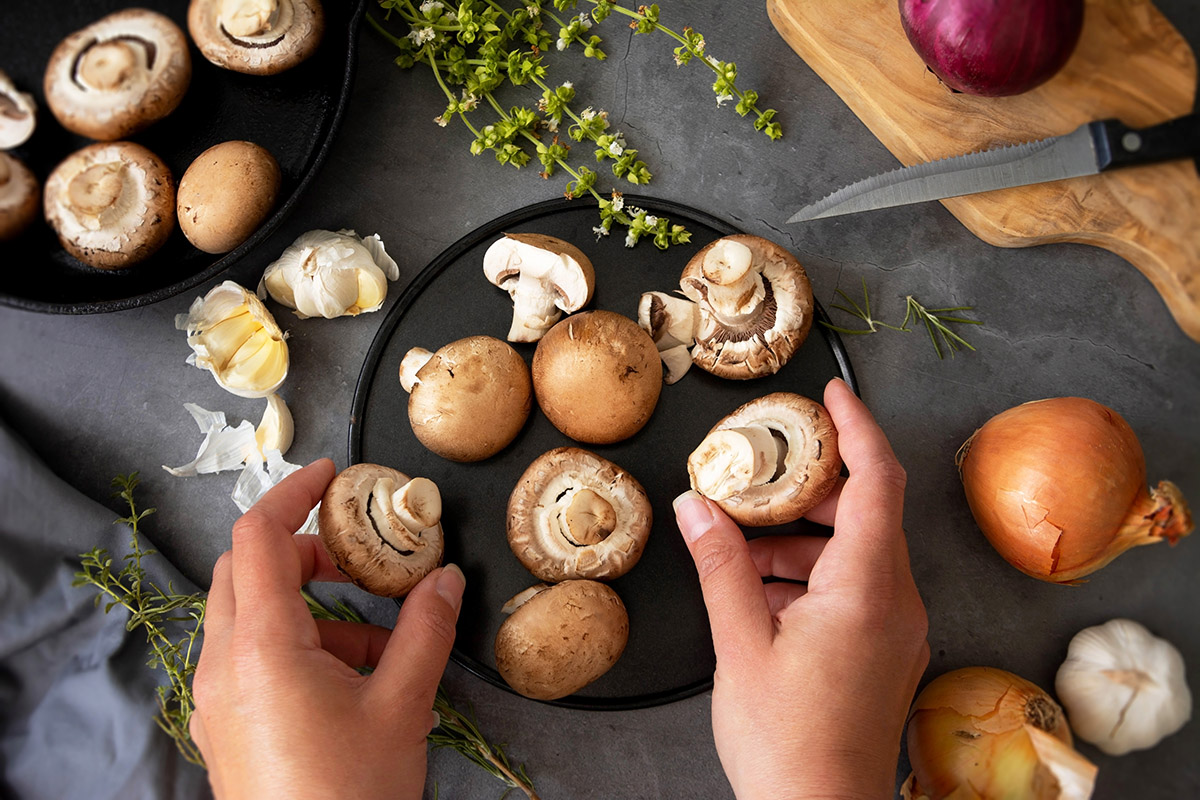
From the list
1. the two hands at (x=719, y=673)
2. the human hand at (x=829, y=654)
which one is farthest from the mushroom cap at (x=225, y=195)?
the human hand at (x=829, y=654)

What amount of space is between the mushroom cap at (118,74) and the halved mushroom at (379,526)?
60cm

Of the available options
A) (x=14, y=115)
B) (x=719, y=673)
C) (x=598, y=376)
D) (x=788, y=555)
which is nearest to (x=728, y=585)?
(x=719, y=673)

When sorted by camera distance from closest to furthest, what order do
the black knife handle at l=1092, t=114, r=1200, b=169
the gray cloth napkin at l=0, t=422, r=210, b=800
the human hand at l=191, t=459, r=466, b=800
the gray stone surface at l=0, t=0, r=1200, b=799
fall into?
the human hand at l=191, t=459, r=466, b=800, the black knife handle at l=1092, t=114, r=1200, b=169, the gray cloth napkin at l=0, t=422, r=210, b=800, the gray stone surface at l=0, t=0, r=1200, b=799

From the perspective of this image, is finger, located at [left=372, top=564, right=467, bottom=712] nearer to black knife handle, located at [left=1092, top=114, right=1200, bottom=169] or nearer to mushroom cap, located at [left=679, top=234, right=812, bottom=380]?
mushroom cap, located at [left=679, top=234, right=812, bottom=380]

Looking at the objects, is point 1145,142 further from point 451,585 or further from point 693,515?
point 451,585

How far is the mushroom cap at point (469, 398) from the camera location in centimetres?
104

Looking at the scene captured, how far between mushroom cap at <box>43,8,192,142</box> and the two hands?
0.59 metres

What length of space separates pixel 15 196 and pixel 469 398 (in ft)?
2.23

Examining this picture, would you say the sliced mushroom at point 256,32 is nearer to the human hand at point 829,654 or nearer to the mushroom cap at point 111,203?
the mushroom cap at point 111,203

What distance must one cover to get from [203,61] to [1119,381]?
1.47 m

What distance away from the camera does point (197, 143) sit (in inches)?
45.8

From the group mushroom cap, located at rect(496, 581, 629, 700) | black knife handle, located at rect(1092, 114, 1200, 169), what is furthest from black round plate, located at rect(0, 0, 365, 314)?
black knife handle, located at rect(1092, 114, 1200, 169)

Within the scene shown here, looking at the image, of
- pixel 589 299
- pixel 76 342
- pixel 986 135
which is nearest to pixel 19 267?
pixel 76 342

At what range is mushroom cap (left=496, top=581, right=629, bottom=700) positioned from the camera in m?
0.99
